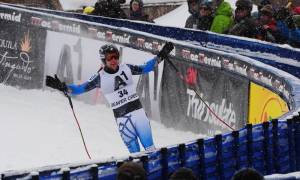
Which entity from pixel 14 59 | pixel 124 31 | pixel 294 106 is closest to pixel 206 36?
pixel 124 31

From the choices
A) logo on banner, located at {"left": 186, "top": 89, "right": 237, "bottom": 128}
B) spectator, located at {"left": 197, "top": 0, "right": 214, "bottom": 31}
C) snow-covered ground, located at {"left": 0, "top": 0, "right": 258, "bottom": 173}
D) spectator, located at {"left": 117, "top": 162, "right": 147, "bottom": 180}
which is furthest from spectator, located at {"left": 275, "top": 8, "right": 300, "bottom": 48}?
spectator, located at {"left": 117, "top": 162, "right": 147, "bottom": 180}

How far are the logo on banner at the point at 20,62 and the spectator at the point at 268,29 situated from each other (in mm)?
6064

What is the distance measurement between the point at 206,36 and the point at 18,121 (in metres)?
4.09

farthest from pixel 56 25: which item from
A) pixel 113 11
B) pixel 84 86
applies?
pixel 84 86

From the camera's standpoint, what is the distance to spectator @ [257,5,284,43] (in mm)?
12414

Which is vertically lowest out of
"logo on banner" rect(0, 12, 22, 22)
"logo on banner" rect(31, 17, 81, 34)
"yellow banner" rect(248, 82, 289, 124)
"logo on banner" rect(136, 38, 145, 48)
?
"yellow banner" rect(248, 82, 289, 124)

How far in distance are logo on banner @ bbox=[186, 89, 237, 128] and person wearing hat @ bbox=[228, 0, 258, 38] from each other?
1639 mm

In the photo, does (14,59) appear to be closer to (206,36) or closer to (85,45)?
(85,45)

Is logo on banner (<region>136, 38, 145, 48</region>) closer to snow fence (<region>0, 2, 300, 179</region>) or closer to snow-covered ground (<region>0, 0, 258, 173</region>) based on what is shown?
snow fence (<region>0, 2, 300, 179</region>)

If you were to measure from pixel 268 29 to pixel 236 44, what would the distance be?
0.65 m

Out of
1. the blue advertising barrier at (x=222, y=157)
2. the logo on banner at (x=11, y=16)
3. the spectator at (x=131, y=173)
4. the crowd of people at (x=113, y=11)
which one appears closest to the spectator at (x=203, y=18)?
the crowd of people at (x=113, y=11)

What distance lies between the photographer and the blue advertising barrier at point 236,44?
10.9 metres

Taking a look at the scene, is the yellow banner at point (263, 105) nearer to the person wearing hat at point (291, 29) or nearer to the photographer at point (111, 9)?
the person wearing hat at point (291, 29)

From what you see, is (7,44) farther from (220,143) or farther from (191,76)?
(220,143)
